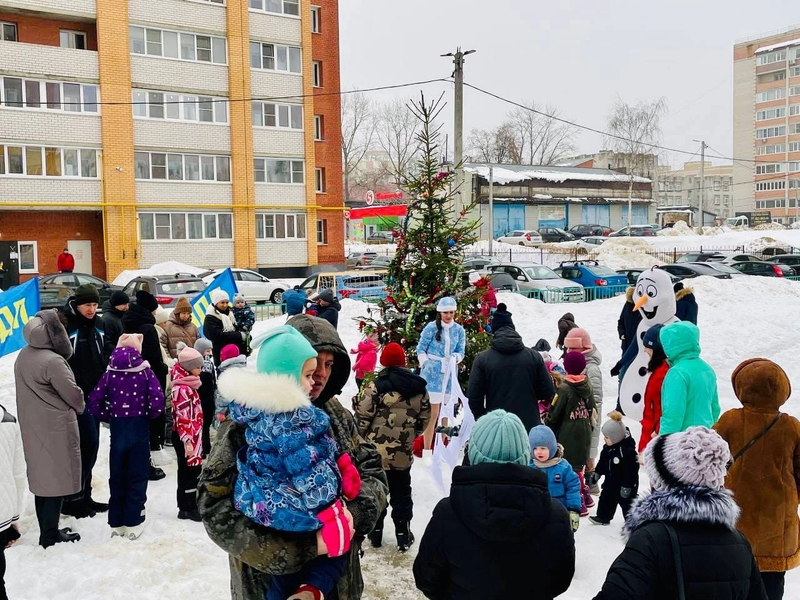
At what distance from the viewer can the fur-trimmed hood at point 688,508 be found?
2.55 meters

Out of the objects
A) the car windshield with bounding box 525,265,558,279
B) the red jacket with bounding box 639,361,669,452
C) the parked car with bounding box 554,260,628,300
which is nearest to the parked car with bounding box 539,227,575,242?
the parked car with bounding box 554,260,628,300

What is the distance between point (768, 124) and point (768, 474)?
104m

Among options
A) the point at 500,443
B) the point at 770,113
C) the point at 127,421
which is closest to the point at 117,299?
the point at 127,421

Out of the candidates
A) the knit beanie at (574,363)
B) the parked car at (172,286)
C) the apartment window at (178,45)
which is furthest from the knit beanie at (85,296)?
the apartment window at (178,45)

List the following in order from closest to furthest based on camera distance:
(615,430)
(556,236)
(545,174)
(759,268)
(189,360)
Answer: (615,430) → (189,360) → (759,268) → (556,236) → (545,174)

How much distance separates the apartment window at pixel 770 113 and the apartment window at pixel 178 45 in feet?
270

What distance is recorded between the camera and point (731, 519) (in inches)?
101

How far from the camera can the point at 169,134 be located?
34.1 m

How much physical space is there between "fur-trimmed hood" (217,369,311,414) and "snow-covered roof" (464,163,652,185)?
→ 176 ft

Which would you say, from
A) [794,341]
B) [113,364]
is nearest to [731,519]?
[113,364]

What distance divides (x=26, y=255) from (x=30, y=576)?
31.0 m

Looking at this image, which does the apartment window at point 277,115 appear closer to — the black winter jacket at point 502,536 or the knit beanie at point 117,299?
the knit beanie at point 117,299

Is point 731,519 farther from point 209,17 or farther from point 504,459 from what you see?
point 209,17

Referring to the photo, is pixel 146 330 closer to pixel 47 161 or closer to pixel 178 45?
pixel 47 161
